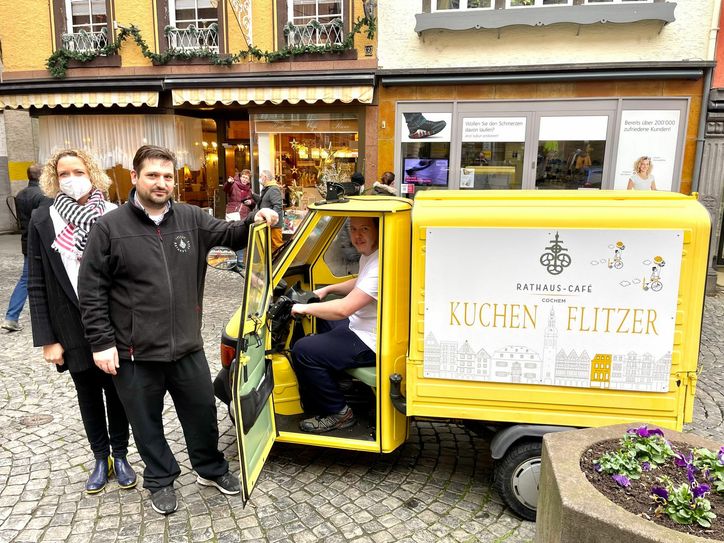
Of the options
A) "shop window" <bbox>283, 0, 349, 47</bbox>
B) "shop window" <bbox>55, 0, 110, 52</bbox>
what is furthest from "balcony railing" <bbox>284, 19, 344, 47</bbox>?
"shop window" <bbox>55, 0, 110, 52</bbox>

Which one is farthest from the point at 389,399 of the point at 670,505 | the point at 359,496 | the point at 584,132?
the point at 584,132

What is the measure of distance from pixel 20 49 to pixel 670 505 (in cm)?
1495

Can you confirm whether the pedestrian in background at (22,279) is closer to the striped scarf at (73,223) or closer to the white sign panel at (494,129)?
the striped scarf at (73,223)

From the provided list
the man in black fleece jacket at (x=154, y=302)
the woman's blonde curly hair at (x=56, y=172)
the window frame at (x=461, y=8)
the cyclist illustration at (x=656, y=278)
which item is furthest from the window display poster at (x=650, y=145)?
the woman's blonde curly hair at (x=56, y=172)

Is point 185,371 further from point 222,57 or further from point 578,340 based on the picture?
point 222,57

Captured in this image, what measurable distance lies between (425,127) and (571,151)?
2.84 m

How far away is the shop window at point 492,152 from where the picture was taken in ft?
34.3

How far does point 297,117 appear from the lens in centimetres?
1174

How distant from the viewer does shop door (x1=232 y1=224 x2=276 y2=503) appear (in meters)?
2.88

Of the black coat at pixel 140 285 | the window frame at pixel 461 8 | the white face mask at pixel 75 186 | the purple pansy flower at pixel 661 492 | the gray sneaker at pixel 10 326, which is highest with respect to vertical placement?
the window frame at pixel 461 8

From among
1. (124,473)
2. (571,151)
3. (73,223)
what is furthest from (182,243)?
(571,151)

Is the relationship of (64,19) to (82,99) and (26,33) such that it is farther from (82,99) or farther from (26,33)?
(82,99)

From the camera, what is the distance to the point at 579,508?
6.51ft

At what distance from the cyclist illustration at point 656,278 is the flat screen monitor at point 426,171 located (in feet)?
27.5
